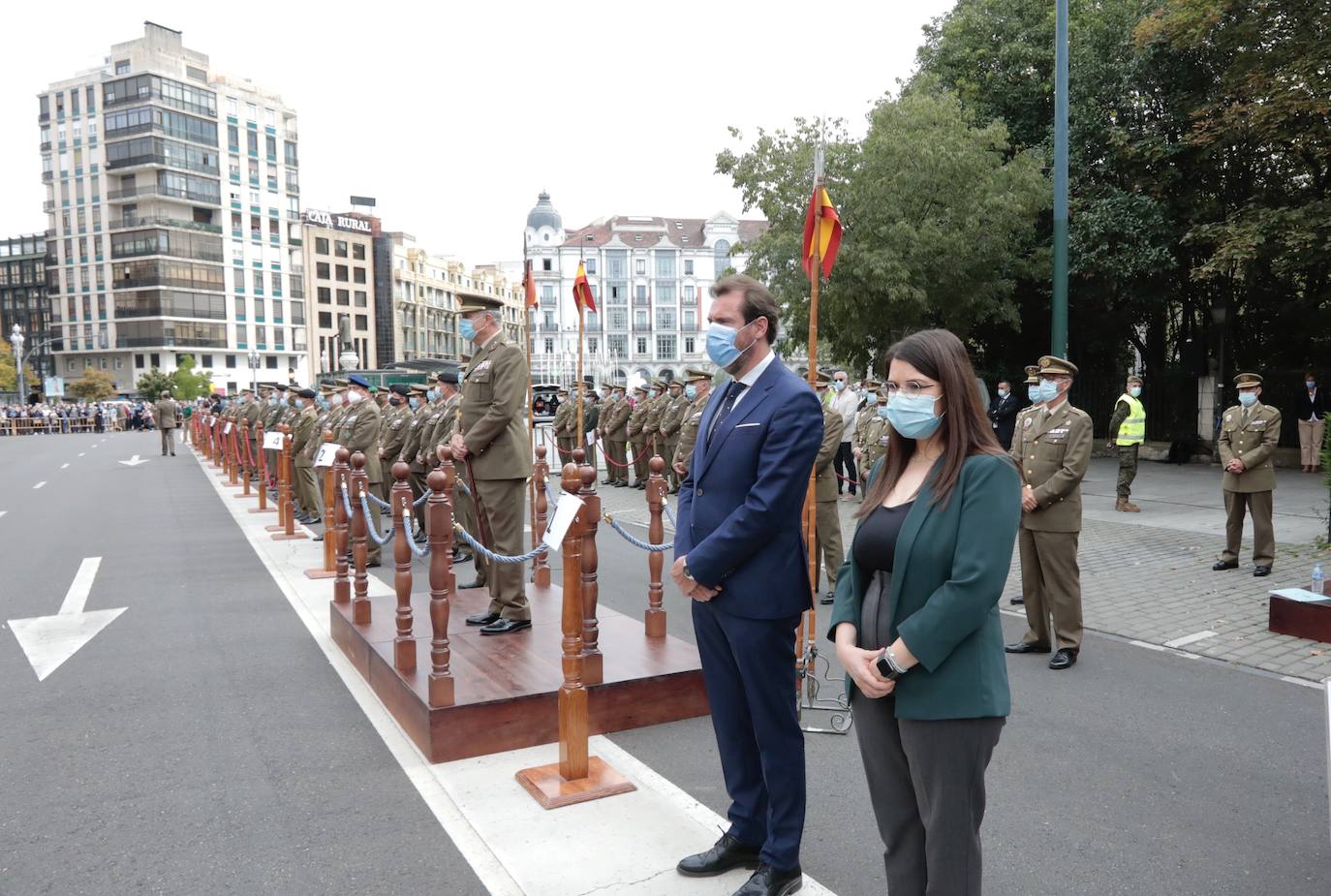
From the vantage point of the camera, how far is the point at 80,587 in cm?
956

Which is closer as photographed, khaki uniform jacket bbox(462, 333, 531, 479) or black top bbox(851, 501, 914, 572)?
black top bbox(851, 501, 914, 572)

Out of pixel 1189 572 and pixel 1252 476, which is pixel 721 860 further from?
Result: pixel 1252 476

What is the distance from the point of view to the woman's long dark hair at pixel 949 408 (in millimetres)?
2607

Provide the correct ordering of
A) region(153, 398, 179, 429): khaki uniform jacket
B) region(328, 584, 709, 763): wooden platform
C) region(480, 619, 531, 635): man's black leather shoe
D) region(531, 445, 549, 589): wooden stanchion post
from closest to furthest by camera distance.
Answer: region(328, 584, 709, 763): wooden platform < region(480, 619, 531, 635): man's black leather shoe < region(531, 445, 549, 589): wooden stanchion post < region(153, 398, 179, 429): khaki uniform jacket

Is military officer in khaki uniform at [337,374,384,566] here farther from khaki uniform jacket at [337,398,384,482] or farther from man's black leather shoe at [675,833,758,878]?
man's black leather shoe at [675,833,758,878]

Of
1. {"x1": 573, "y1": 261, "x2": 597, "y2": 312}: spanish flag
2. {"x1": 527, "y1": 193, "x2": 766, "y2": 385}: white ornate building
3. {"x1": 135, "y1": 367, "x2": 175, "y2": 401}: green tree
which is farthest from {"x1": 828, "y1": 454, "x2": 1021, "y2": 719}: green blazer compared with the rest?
{"x1": 527, "y1": 193, "x2": 766, "y2": 385}: white ornate building

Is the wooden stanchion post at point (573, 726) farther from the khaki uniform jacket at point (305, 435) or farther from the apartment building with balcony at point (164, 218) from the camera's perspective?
the apartment building with balcony at point (164, 218)

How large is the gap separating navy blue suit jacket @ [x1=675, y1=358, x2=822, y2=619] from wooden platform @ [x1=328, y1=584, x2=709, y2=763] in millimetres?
1858

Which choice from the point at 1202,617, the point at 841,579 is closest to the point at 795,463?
the point at 841,579

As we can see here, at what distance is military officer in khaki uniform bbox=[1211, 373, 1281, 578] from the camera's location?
912 centimetres

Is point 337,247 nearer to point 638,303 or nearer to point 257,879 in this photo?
Answer: point 638,303

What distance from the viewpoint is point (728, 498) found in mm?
3492

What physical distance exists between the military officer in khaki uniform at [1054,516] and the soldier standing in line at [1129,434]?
731 centimetres

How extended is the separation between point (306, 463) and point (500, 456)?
926 cm
